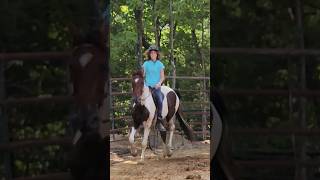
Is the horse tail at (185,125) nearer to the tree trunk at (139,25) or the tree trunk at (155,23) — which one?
the tree trunk at (139,25)

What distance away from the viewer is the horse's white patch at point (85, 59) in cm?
271

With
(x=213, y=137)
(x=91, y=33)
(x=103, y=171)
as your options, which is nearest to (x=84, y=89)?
(x=91, y=33)

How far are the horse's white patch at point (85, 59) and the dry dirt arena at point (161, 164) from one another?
3.06 m

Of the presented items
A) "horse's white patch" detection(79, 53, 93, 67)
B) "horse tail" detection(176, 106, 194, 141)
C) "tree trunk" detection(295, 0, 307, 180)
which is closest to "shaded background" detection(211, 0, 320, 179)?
"tree trunk" detection(295, 0, 307, 180)

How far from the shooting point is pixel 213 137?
2773mm

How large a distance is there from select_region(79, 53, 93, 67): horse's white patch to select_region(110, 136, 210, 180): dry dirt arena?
10.0ft

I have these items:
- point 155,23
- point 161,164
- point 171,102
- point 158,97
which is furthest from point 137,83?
point 155,23

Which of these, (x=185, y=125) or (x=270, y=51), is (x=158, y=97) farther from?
(x=270, y=51)

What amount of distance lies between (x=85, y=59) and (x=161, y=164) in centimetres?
401

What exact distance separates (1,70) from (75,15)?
0.52 meters

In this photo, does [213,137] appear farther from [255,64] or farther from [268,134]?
[255,64]

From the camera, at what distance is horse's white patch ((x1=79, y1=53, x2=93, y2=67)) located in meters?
2.71

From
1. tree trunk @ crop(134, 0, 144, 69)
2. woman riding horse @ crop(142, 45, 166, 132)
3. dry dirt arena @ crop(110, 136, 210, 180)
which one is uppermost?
tree trunk @ crop(134, 0, 144, 69)

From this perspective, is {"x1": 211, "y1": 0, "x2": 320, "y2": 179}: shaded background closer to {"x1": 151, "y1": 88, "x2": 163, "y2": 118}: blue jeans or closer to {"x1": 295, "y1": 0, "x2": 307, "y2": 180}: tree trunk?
{"x1": 295, "y1": 0, "x2": 307, "y2": 180}: tree trunk
